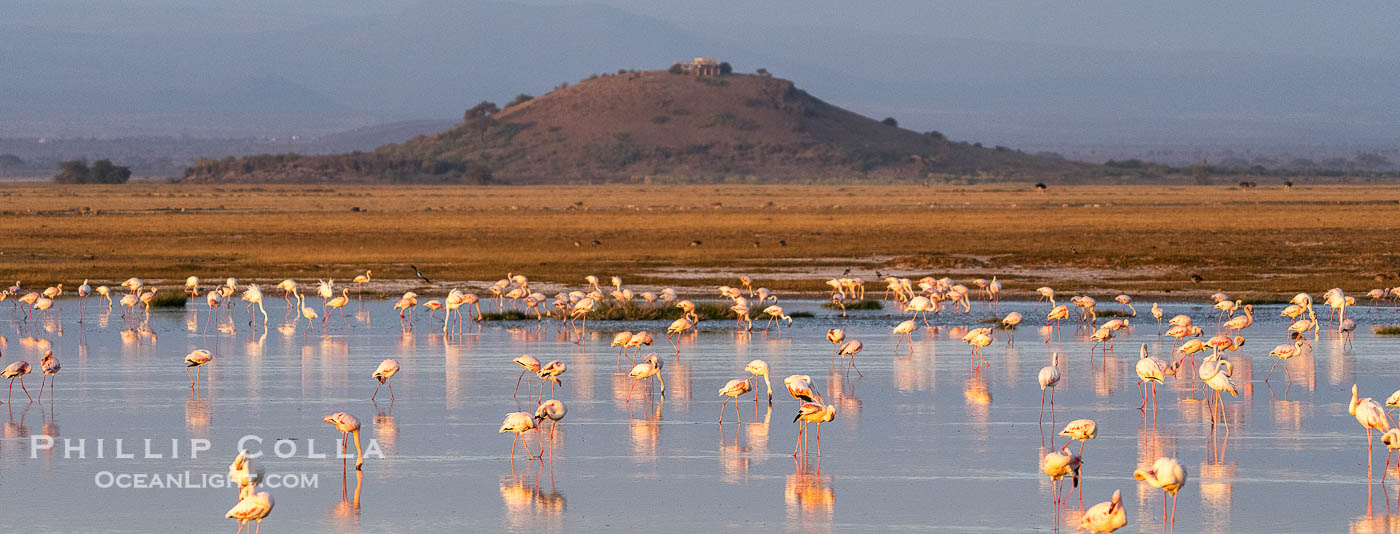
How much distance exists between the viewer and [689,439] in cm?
A: 1188

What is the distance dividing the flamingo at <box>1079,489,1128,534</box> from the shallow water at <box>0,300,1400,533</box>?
0.79 m

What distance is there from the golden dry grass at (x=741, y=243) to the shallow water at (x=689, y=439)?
10.1 metres

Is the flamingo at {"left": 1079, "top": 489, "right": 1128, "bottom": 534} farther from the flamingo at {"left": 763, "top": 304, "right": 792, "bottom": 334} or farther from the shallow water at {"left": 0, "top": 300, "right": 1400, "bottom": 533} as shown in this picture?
the flamingo at {"left": 763, "top": 304, "right": 792, "bottom": 334}

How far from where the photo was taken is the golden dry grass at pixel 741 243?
29797 mm

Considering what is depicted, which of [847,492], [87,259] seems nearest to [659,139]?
[87,259]

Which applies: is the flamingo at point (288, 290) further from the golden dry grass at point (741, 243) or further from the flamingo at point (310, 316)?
the golden dry grass at point (741, 243)

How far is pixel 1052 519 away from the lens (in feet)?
30.1

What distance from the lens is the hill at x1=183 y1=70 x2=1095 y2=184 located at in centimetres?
15138

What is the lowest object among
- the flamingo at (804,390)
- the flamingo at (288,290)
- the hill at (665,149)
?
the flamingo at (804,390)

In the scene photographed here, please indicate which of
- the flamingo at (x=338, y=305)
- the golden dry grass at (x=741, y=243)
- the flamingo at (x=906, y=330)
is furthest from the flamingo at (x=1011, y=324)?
the flamingo at (x=338, y=305)

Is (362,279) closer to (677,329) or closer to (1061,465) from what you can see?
(677,329)

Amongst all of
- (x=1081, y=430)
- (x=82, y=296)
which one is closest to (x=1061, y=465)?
(x=1081, y=430)

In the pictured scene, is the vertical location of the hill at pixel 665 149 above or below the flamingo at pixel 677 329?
above

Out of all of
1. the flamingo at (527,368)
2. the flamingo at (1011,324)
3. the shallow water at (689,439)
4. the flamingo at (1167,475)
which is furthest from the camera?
the flamingo at (1011,324)
